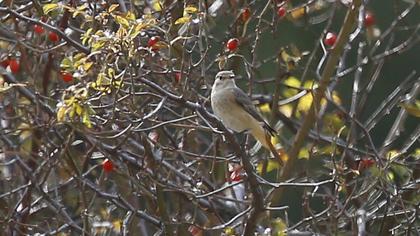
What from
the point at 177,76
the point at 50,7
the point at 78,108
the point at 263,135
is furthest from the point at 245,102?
the point at 78,108

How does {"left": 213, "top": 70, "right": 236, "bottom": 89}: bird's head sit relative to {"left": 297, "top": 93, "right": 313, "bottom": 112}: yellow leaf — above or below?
above

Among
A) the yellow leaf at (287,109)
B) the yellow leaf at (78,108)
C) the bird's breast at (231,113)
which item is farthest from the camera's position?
the yellow leaf at (287,109)

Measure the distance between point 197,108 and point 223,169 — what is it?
181cm

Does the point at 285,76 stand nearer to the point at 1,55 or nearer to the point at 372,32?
the point at 372,32

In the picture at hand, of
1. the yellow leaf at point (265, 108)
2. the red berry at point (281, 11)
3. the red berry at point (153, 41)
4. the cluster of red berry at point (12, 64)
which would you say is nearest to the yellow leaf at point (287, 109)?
the yellow leaf at point (265, 108)

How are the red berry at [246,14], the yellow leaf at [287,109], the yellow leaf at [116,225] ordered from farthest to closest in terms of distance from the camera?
the yellow leaf at [287,109] → the yellow leaf at [116,225] → the red berry at [246,14]

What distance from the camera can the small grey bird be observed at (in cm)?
586

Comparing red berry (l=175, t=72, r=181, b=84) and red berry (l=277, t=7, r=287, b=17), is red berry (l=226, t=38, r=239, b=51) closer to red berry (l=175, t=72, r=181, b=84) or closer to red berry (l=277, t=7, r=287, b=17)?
red berry (l=175, t=72, r=181, b=84)

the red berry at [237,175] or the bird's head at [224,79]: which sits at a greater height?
the bird's head at [224,79]

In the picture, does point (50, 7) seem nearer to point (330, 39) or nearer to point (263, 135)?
point (263, 135)

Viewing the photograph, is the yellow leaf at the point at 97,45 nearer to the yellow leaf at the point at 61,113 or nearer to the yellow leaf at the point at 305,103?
the yellow leaf at the point at 61,113

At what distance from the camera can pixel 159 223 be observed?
5438 mm

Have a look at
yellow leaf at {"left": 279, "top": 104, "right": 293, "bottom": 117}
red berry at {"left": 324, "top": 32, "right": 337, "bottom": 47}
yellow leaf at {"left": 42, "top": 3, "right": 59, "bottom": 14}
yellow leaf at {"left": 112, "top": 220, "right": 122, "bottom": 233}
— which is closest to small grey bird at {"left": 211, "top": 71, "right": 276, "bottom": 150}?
red berry at {"left": 324, "top": 32, "right": 337, "bottom": 47}

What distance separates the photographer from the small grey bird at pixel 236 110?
19.2 feet
